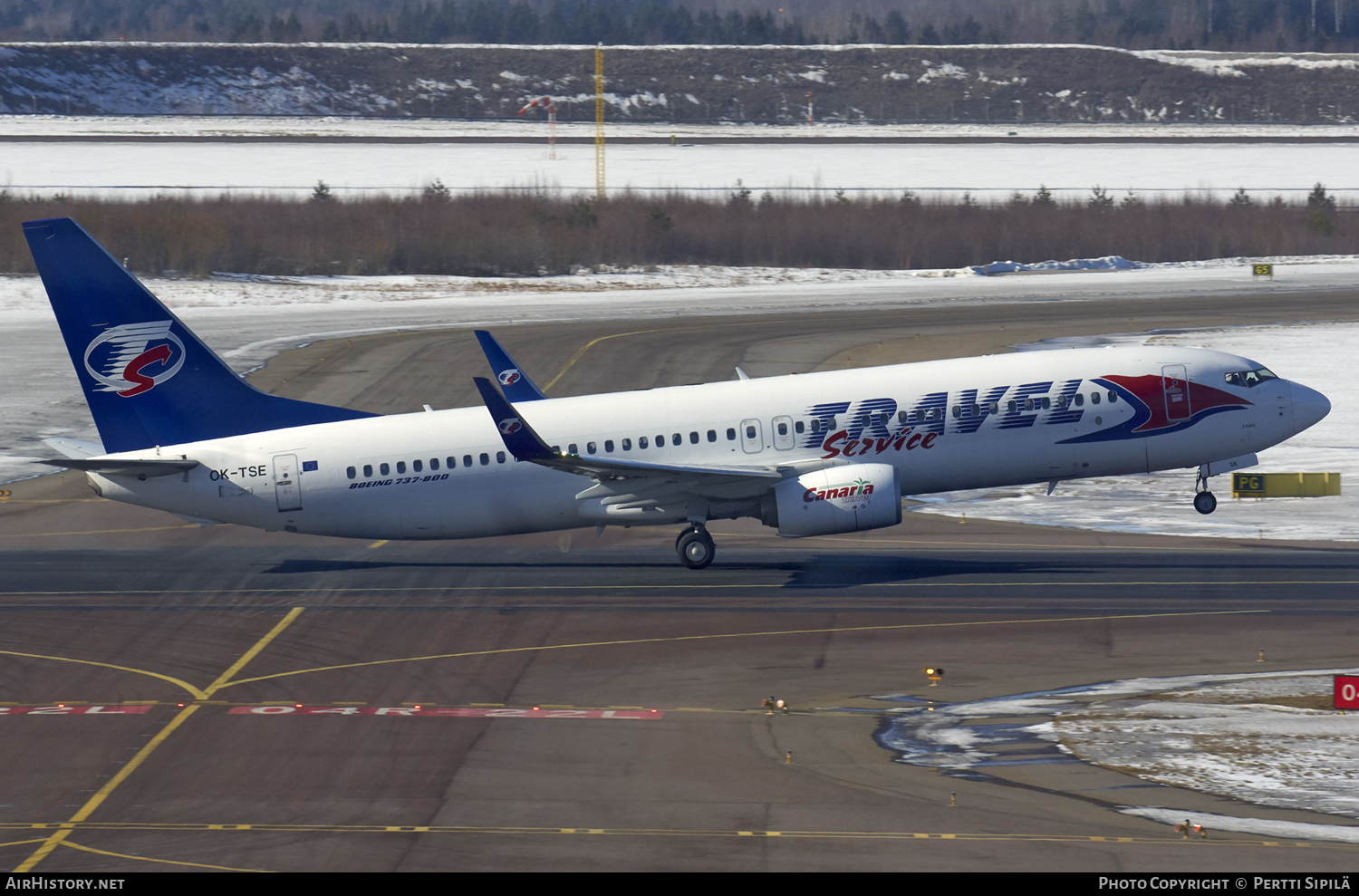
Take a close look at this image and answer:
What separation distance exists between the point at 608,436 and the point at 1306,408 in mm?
17044

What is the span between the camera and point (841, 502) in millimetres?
35469

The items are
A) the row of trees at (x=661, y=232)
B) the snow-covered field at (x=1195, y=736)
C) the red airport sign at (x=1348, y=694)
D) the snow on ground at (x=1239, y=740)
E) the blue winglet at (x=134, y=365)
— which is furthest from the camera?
the row of trees at (x=661, y=232)

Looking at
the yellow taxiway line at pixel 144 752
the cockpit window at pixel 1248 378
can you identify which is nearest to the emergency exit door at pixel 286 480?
the yellow taxiway line at pixel 144 752

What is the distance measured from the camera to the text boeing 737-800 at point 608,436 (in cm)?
3694

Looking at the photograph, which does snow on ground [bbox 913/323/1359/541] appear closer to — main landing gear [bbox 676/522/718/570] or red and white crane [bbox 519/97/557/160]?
main landing gear [bbox 676/522/718/570]

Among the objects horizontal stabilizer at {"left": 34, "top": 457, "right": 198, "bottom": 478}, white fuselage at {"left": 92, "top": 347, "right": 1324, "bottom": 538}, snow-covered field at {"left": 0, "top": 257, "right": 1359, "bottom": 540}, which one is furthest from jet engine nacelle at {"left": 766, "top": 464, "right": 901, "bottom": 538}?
horizontal stabilizer at {"left": 34, "top": 457, "right": 198, "bottom": 478}

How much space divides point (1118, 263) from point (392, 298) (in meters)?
47.6

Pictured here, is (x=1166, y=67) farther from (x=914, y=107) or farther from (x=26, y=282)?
(x=26, y=282)

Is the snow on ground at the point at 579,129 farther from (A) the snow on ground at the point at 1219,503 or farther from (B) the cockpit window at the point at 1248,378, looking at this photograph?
(B) the cockpit window at the point at 1248,378

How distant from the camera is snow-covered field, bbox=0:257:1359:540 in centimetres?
4422

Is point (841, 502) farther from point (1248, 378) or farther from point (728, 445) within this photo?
point (1248, 378)

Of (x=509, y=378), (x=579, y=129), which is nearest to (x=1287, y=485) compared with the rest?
(x=509, y=378)

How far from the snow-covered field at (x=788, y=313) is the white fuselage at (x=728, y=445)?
5.40 metres

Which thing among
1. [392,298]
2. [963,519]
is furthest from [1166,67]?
[963,519]
